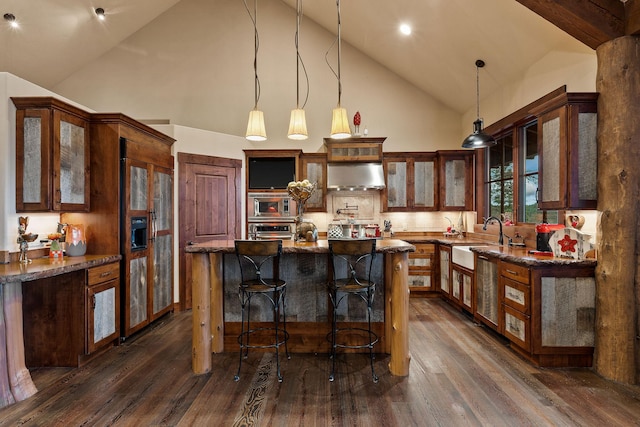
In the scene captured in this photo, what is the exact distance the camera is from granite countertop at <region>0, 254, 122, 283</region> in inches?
95.9

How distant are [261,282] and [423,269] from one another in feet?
11.1

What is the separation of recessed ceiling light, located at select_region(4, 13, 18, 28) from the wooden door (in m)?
2.50

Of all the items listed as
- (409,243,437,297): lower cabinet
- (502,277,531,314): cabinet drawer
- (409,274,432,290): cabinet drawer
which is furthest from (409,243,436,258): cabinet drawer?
(502,277,531,314): cabinet drawer

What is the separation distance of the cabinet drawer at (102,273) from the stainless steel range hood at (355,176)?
3272mm

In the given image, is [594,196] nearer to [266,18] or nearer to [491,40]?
[491,40]

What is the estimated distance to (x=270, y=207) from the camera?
5.70 m

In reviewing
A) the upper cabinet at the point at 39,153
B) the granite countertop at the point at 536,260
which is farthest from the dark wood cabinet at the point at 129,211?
the granite countertop at the point at 536,260

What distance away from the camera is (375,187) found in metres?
5.66

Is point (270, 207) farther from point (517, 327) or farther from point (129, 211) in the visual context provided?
point (517, 327)

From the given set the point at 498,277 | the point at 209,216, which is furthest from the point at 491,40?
the point at 209,216

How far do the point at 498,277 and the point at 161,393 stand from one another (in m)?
3.28

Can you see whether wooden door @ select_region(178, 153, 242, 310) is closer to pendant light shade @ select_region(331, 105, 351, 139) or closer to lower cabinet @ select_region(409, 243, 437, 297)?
pendant light shade @ select_region(331, 105, 351, 139)

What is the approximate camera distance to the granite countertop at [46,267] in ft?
7.99

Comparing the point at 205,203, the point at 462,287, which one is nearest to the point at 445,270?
the point at 462,287
